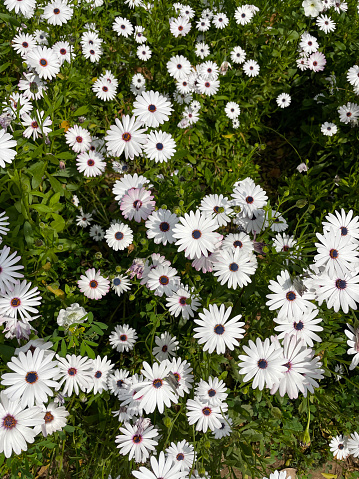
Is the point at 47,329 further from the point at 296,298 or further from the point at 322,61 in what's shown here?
the point at 322,61

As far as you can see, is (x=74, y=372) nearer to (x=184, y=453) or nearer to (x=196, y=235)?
(x=184, y=453)

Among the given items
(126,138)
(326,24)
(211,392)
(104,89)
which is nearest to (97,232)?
(126,138)

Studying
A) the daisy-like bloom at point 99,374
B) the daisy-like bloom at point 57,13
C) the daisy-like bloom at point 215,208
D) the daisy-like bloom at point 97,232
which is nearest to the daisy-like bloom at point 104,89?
the daisy-like bloom at point 57,13

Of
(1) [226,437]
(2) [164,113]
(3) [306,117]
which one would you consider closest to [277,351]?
(1) [226,437]

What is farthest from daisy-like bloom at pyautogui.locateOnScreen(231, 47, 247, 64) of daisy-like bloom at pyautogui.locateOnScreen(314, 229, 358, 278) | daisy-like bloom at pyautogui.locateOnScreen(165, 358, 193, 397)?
daisy-like bloom at pyautogui.locateOnScreen(165, 358, 193, 397)

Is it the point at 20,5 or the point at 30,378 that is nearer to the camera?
the point at 30,378

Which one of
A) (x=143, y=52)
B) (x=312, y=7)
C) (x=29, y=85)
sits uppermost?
(x=312, y=7)
